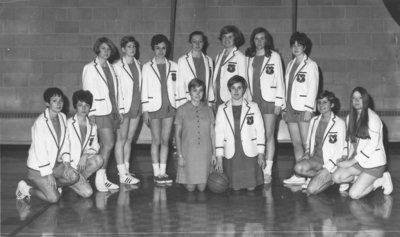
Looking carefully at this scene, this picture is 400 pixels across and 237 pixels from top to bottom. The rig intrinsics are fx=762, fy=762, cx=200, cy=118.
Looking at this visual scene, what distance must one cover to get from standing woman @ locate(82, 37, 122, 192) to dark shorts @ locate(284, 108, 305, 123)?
5.80 ft

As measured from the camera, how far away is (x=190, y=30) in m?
10.3

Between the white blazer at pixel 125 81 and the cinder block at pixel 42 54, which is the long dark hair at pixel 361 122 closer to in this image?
the white blazer at pixel 125 81

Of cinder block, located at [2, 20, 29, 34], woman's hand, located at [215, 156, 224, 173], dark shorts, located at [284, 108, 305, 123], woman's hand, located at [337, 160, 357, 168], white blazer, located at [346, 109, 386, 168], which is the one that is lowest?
woman's hand, located at [215, 156, 224, 173]

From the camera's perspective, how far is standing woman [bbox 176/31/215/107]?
26.0 ft

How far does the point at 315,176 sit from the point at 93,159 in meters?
2.13

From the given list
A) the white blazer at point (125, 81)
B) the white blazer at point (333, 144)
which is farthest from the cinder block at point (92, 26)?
the white blazer at point (333, 144)

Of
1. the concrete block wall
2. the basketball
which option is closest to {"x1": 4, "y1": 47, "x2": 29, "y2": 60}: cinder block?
the concrete block wall

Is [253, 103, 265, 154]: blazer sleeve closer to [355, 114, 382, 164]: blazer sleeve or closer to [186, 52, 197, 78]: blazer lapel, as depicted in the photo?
[186, 52, 197, 78]: blazer lapel

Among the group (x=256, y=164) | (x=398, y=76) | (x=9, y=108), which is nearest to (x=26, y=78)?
(x=9, y=108)

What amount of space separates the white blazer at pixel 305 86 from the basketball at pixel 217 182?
1.10 meters

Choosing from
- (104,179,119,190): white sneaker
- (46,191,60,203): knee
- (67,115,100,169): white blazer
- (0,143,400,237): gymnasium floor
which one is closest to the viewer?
(0,143,400,237): gymnasium floor

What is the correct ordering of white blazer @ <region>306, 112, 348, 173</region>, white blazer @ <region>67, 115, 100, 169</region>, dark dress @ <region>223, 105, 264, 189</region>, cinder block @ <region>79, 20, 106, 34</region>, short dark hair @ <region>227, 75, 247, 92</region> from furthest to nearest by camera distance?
cinder block @ <region>79, 20, 106, 34</region>, dark dress @ <region>223, 105, 264, 189</region>, short dark hair @ <region>227, 75, 247, 92</region>, white blazer @ <region>306, 112, 348, 173</region>, white blazer @ <region>67, 115, 100, 169</region>

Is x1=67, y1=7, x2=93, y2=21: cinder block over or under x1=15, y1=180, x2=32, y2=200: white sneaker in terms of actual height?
over

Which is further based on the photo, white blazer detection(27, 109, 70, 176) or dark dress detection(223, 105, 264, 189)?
dark dress detection(223, 105, 264, 189)
